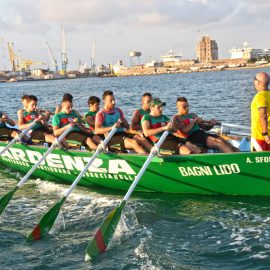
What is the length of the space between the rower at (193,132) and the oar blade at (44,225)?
2981 millimetres

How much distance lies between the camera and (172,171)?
933cm

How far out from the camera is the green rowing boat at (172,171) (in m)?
8.56

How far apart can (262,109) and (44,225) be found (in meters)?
4.04

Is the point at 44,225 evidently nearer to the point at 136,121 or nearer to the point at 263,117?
the point at 136,121

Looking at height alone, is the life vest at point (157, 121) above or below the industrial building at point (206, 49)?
below

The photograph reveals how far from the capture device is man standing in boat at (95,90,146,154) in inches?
396

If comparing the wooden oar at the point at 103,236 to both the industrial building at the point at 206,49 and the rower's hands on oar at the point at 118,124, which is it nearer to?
the rower's hands on oar at the point at 118,124

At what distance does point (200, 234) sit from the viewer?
7527 mm

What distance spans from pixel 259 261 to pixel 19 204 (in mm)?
5224

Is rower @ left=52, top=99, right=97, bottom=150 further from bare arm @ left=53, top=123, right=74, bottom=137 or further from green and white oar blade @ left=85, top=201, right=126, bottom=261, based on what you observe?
green and white oar blade @ left=85, top=201, right=126, bottom=261

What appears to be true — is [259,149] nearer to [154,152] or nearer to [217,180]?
[217,180]

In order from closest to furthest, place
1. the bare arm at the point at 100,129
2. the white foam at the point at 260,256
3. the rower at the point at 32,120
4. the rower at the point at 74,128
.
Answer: the white foam at the point at 260,256 < the bare arm at the point at 100,129 < the rower at the point at 74,128 < the rower at the point at 32,120

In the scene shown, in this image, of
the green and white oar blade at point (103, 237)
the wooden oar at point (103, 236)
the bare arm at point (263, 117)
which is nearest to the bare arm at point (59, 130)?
the wooden oar at point (103, 236)

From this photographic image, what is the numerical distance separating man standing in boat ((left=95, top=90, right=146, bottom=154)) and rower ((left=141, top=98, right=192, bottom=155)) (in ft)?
2.14
